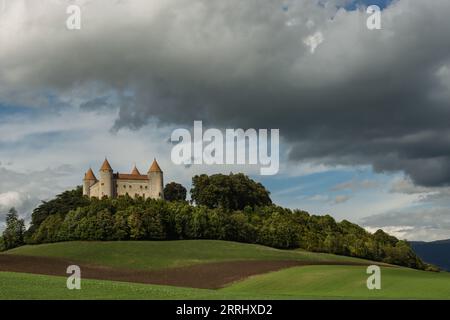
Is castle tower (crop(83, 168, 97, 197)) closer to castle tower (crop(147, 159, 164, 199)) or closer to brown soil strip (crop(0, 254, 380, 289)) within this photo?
castle tower (crop(147, 159, 164, 199))

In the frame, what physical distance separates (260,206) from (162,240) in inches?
1964

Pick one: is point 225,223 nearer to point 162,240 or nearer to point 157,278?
point 162,240

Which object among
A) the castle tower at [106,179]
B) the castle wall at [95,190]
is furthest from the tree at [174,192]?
the castle wall at [95,190]

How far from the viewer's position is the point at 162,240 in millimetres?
103000

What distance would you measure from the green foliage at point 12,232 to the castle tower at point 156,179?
49782 millimetres

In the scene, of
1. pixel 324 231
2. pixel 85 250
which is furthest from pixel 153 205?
pixel 324 231

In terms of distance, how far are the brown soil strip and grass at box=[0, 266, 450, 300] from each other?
10.7ft

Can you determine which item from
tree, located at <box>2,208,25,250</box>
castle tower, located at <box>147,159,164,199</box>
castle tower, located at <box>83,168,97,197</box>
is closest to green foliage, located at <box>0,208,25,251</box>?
tree, located at <box>2,208,25,250</box>

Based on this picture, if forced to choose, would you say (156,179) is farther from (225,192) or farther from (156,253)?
(156,253)

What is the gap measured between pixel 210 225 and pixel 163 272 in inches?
1683

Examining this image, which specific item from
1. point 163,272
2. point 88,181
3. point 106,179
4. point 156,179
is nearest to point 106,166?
point 106,179

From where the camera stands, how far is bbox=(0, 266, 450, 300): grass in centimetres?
3469

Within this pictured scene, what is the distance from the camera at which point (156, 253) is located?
8569 cm

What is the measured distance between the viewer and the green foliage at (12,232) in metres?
123
